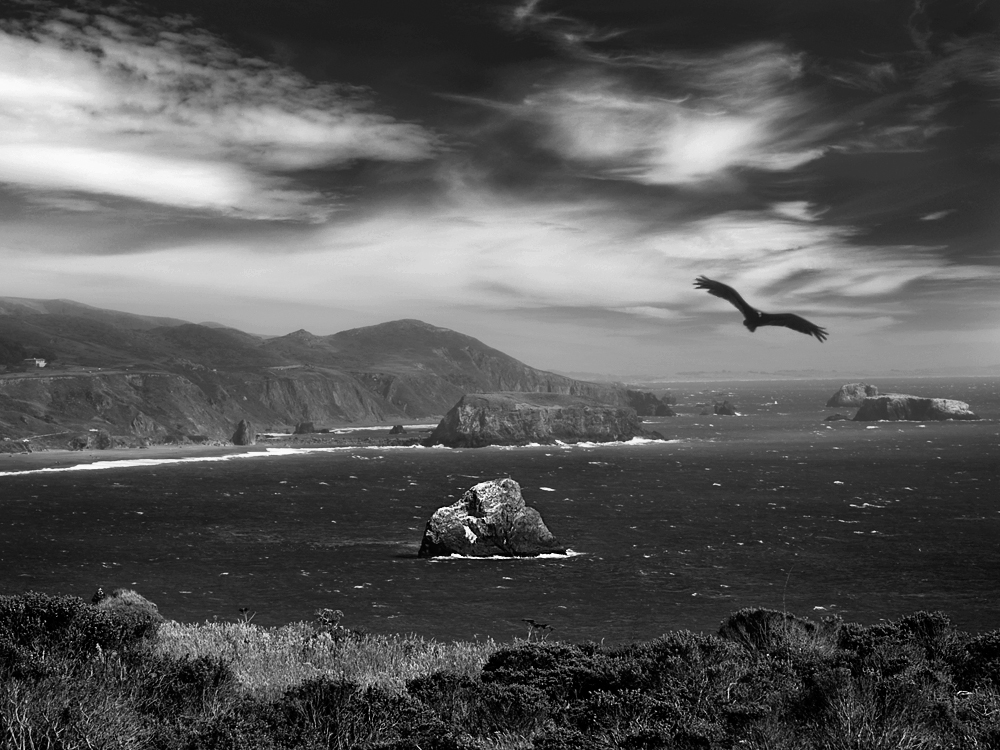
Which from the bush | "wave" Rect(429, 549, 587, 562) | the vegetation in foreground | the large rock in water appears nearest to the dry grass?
the vegetation in foreground

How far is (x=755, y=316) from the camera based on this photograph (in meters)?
11.6

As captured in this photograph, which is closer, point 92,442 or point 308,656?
point 308,656

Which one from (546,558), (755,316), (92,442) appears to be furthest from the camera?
(92,442)

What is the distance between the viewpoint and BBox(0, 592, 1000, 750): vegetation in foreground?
15391 mm

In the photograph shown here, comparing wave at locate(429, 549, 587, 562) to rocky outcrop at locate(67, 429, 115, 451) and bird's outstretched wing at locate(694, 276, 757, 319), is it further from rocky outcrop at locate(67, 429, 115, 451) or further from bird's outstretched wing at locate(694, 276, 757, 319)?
rocky outcrop at locate(67, 429, 115, 451)

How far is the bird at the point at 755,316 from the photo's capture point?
37.8 ft

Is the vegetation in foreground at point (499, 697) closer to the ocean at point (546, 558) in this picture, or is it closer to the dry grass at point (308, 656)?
the dry grass at point (308, 656)

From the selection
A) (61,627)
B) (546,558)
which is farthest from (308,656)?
(546,558)

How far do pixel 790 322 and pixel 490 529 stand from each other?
7112 cm

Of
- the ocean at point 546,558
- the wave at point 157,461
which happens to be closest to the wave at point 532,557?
the ocean at point 546,558

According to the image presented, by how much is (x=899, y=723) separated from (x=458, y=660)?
15.0 m

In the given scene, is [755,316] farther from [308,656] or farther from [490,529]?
[490,529]

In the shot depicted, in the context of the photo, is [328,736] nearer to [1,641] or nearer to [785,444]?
[1,641]

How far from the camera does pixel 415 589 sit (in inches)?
2557
